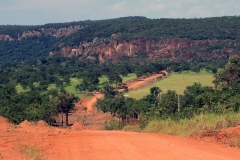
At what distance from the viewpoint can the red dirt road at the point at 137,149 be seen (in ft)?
30.6

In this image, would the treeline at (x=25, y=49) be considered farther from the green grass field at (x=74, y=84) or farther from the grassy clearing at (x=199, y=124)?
the grassy clearing at (x=199, y=124)

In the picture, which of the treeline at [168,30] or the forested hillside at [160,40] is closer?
the forested hillside at [160,40]

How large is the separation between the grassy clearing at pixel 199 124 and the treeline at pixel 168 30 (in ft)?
340

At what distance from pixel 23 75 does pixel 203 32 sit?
63906 millimetres

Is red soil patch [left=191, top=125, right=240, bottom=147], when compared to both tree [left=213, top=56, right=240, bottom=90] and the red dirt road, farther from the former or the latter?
tree [left=213, top=56, right=240, bottom=90]

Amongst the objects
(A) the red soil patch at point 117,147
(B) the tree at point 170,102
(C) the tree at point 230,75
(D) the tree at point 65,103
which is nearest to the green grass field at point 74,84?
(D) the tree at point 65,103

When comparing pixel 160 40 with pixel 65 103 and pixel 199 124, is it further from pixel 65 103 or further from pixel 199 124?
→ pixel 199 124

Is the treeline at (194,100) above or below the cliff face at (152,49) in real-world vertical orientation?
below

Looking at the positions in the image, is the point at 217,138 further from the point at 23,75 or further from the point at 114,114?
the point at 23,75

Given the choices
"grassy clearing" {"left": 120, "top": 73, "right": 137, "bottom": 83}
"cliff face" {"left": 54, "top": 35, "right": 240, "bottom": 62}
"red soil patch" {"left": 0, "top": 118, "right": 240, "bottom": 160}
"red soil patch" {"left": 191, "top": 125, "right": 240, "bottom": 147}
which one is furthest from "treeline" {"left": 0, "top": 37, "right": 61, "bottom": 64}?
"red soil patch" {"left": 191, "top": 125, "right": 240, "bottom": 147}

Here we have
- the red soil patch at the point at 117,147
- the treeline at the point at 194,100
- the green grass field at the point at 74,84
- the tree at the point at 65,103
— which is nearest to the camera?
the red soil patch at the point at 117,147

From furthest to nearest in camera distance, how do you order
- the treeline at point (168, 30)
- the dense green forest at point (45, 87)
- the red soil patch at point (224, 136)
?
the treeline at point (168, 30) → the dense green forest at point (45, 87) → the red soil patch at point (224, 136)

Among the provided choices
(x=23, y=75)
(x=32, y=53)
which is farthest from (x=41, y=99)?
(x=32, y=53)

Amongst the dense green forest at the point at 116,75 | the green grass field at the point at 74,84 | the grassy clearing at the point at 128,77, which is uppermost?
the dense green forest at the point at 116,75
